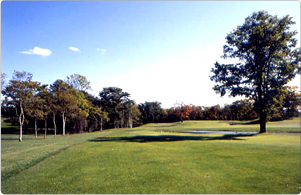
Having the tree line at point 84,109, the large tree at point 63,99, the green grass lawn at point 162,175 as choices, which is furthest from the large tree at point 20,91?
the green grass lawn at point 162,175

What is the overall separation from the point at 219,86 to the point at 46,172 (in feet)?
82.5

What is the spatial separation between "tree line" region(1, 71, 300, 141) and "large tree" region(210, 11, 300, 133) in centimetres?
187

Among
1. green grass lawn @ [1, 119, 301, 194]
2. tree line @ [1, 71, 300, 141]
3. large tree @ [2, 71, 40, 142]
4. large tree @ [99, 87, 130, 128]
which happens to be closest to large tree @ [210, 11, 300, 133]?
tree line @ [1, 71, 300, 141]

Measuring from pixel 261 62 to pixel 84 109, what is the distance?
145ft

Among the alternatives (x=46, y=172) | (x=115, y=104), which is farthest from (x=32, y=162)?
(x=115, y=104)

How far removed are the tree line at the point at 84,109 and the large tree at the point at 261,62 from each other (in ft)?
6.13

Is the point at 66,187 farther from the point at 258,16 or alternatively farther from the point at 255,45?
the point at 258,16

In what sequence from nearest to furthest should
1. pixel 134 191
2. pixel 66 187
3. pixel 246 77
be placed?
pixel 134 191, pixel 66 187, pixel 246 77

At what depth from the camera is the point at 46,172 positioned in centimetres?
1047

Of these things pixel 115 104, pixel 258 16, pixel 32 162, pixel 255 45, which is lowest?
pixel 32 162

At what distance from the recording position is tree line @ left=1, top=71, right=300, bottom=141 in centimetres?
3175

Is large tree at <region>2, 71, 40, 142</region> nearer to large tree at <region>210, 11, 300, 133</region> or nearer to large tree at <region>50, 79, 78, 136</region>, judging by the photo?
large tree at <region>50, 79, 78, 136</region>

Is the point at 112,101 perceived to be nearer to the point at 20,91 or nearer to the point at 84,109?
the point at 84,109

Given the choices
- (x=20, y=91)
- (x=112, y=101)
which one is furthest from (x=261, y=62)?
(x=112, y=101)
